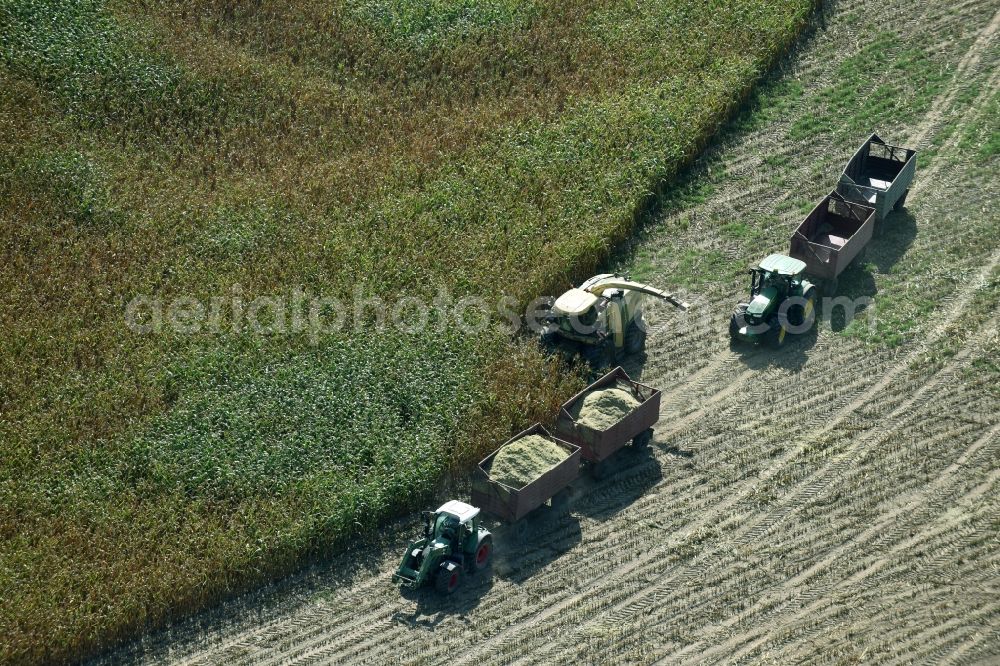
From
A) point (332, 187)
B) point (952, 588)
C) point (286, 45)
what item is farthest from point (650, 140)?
point (952, 588)

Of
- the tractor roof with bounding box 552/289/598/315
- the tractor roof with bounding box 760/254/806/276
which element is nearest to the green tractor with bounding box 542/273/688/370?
the tractor roof with bounding box 552/289/598/315

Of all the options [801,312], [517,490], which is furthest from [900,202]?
[517,490]

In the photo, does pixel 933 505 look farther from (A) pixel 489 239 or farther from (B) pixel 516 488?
(A) pixel 489 239

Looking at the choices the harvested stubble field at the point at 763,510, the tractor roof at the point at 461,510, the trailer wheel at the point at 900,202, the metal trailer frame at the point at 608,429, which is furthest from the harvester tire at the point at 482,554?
the trailer wheel at the point at 900,202

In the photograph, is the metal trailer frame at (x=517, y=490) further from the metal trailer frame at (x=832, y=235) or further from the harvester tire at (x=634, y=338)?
the metal trailer frame at (x=832, y=235)

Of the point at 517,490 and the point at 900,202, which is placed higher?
the point at 900,202

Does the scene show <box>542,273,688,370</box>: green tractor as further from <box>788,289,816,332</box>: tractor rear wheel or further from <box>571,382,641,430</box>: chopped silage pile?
<box>788,289,816,332</box>: tractor rear wheel

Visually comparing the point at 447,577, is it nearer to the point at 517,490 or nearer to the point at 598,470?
the point at 517,490
